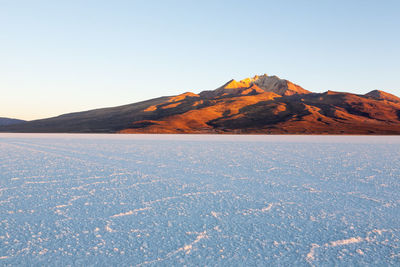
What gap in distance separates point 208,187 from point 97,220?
13.8 feet

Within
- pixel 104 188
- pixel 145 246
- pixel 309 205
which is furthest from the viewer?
pixel 104 188

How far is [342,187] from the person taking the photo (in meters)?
10.0

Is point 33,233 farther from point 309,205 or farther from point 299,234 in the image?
point 309,205

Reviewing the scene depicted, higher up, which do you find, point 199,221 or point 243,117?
point 243,117

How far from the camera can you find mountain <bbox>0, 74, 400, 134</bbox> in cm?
11975

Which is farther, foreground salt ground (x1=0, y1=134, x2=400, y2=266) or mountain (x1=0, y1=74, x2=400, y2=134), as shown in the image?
mountain (x1=0, y1=74, x2=400, y2=134)

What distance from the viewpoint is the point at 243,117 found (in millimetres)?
137750

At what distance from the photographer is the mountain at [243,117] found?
120 metres

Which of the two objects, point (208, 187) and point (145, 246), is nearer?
point (145, 246)

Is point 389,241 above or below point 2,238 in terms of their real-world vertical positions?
below

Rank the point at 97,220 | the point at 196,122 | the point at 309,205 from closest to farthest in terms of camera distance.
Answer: the point at 97,220 < the point at 309,205 < the point at 196,122

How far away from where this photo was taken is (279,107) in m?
145

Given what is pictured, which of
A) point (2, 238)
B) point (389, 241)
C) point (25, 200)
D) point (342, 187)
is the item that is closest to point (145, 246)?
point (2, 238)

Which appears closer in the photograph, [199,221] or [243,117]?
[199,221]
